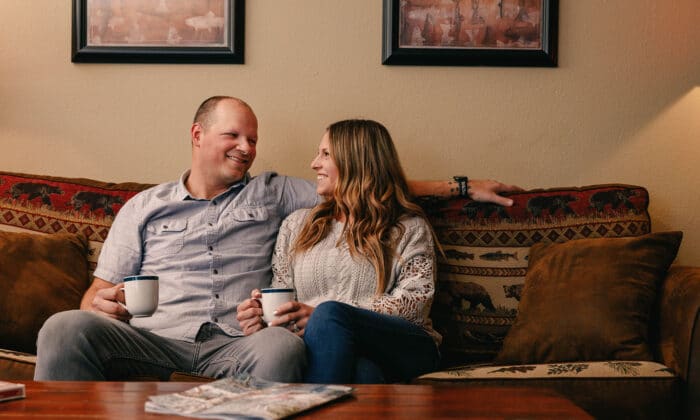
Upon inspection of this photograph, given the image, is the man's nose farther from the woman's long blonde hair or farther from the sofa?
the sofa

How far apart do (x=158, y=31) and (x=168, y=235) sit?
0.93 metres

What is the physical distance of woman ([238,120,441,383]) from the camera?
196cm

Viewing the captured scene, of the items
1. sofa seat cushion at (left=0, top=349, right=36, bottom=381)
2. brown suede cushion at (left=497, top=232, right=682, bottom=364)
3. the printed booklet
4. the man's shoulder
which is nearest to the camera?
the printed booklet

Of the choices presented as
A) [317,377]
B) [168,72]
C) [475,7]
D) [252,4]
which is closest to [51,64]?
[168,72]

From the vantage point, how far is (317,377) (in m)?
1.93

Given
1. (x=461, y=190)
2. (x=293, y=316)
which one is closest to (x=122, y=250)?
(x=293, y=316)

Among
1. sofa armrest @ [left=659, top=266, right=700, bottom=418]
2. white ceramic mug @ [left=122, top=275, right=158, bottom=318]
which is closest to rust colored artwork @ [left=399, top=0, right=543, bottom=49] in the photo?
sofa armrest @ [left=659, top=266, right=700, bottom=418]

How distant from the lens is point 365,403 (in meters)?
1.38

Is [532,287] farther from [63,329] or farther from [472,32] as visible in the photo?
[63,329]

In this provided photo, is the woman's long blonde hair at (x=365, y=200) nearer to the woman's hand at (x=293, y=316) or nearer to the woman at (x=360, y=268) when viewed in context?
the woman at (x=360, y=268)

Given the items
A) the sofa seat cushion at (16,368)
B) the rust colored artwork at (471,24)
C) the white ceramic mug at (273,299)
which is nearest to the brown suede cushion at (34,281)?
the sofa seat cushion at (16,368)

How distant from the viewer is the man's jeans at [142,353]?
191cm

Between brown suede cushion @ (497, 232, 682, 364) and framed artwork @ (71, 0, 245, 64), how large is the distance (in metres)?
1.47

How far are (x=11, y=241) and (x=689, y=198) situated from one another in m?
2.44
